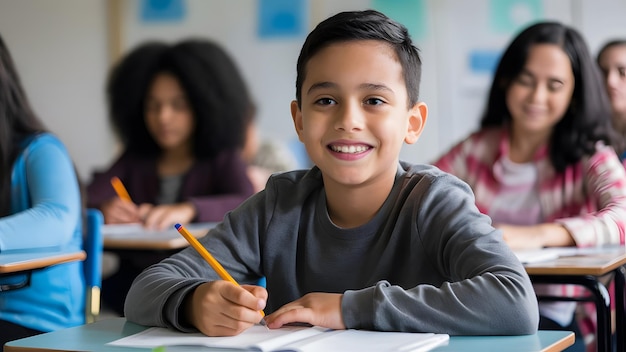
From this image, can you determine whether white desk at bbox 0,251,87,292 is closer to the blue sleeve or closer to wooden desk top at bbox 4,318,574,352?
the blue sleeve

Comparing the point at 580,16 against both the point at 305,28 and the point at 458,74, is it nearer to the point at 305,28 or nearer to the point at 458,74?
the point at 458,74

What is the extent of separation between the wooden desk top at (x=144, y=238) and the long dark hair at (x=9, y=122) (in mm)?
596

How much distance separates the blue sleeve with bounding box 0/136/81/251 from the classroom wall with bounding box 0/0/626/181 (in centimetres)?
276

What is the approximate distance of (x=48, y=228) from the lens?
2.44 meters

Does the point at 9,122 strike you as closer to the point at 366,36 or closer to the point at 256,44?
the point at 366,36

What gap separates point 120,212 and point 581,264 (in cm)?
207

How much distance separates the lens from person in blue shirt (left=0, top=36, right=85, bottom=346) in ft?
7.77

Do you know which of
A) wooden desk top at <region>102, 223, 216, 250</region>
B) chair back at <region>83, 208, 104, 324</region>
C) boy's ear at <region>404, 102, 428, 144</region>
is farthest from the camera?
wooden desk top at <region>102, 223, 216, 250</region>

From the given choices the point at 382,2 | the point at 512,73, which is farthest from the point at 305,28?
the point at 512,73

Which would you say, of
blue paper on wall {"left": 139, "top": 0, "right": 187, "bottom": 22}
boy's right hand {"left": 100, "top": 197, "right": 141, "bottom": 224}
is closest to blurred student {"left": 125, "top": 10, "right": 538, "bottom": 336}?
boy's right hand {"left": 100, "top": 197, "right": 141, "bottom": 224}

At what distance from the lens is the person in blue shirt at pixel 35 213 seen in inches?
93.3

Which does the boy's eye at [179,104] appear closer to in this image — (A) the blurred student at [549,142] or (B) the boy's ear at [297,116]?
(A) the blurred student at [549,142]

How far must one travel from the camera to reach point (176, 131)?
3975 millimetres

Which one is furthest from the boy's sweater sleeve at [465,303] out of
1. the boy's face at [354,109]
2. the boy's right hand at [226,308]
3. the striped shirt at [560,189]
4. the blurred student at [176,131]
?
the blurred student at [176,131]
